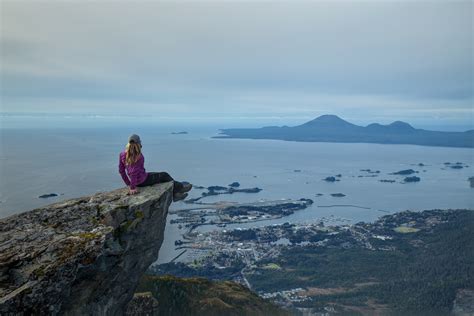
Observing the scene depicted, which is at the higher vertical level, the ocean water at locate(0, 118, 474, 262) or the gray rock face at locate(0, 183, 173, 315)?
the gray rock face at locate(0, 183, 173, 315)

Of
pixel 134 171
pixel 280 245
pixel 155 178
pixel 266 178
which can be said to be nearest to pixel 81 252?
pixel 134 171

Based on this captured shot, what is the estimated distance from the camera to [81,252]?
5.55m

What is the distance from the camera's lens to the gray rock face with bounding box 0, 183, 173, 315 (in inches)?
197

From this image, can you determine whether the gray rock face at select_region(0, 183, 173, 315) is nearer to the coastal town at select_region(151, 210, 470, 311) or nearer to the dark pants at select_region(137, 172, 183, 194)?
the dark pants at select_region(137, 172, 183, 194)

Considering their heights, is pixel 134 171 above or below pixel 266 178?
above

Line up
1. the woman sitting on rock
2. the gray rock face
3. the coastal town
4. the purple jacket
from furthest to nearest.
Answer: the coastal town
the purple jacket
the woman sitting on rock
the gray rock face

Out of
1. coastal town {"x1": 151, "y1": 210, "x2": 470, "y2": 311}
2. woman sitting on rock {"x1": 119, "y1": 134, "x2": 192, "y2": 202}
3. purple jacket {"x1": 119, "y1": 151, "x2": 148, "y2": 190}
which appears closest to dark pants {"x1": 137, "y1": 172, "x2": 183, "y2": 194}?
woman sitting on rock {"x1": 119, "y1": 134, "x2": 192, "y2": 202}

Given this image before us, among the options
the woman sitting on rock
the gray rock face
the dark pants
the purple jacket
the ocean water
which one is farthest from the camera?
the ocean water

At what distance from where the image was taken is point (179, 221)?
159 ft

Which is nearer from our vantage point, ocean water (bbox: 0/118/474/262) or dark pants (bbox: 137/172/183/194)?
dark pants (bbox: 137/172/183/194)

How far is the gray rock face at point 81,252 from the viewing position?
16.4 feet

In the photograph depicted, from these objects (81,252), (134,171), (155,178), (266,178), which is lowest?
(266,178)

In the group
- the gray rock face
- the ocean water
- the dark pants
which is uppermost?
the dark pants

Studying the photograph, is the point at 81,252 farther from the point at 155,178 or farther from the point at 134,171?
the point at 155,178
